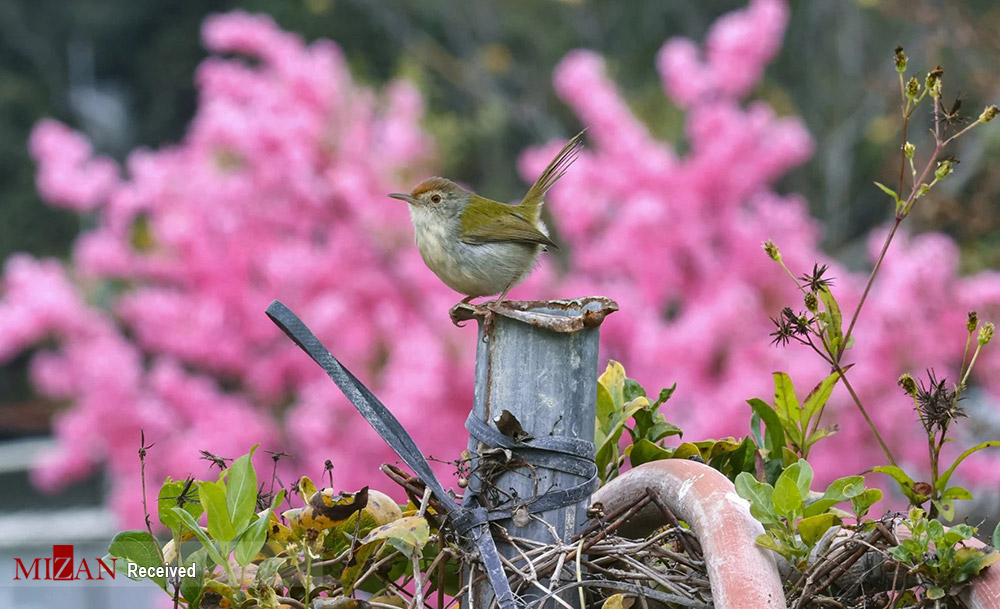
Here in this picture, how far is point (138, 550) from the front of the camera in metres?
0.92

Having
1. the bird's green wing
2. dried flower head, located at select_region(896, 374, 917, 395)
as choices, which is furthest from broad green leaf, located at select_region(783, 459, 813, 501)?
the bird's green wing

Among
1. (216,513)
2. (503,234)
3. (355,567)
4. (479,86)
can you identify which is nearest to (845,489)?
(355,567)

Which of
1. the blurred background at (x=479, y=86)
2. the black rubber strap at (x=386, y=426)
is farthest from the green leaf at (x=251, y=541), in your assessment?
the blurred background at (x=479, y=86)

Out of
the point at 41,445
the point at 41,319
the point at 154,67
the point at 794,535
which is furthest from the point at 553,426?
the point at 154,67

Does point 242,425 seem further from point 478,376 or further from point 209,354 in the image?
point 478,376

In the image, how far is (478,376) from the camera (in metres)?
1.03

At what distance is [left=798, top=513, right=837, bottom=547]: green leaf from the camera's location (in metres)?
0.88


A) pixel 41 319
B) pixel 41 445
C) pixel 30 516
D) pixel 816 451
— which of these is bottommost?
pixel 816 451

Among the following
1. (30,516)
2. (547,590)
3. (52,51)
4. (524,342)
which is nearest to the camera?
(547,590)

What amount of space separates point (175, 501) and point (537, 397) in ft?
1.15

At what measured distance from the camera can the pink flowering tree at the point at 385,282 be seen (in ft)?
13.1

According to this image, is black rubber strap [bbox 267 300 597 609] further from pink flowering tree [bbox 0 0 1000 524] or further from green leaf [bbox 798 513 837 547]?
pink flowering tree [bbox 0 0 1000 524]

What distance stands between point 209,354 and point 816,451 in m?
2.75

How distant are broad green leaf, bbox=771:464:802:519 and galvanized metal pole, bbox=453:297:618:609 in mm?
185
